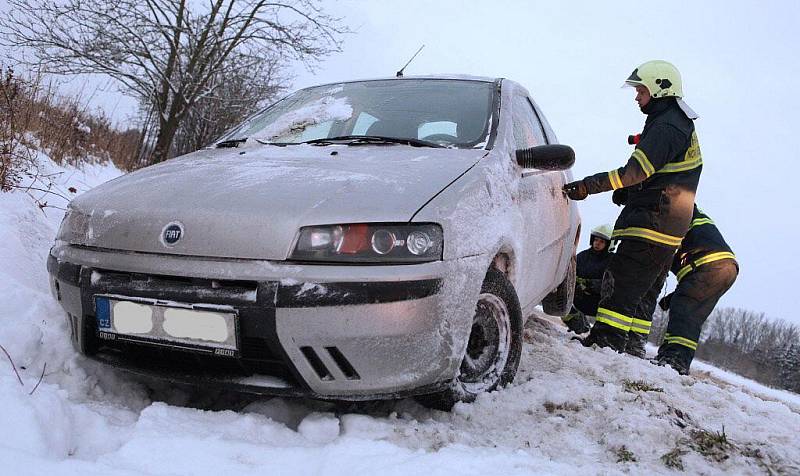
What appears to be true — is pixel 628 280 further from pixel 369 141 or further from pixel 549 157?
pixel 369 141

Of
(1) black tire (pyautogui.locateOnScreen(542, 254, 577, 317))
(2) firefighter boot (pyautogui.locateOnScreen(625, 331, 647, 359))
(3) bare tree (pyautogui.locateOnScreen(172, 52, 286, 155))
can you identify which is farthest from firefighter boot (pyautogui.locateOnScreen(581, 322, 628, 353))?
(3) bare tree (pyautogui.locateOnScreen(172, 52, 286, 155))

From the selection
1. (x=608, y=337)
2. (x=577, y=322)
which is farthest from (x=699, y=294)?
(x=577, y=322)

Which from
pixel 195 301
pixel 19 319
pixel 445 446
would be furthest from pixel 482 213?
pixel 19 319

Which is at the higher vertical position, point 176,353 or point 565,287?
point 565,287

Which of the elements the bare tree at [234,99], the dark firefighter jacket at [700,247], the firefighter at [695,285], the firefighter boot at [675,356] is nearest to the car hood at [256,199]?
the firefighter boot at [675,356]

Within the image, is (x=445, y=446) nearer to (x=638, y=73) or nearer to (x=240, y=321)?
(x=240, y=321)

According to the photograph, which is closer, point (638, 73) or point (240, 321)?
point (240, 321)

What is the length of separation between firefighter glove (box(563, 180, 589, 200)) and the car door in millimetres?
66

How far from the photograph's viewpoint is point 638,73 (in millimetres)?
4215

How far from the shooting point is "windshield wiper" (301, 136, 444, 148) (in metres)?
2.61

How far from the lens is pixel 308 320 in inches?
68.6

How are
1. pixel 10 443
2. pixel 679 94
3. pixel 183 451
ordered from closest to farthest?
pixel 10 443 → pixel 183 451 → pixel 679 94

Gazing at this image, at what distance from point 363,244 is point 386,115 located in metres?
1.37

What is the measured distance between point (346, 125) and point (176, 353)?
153cm
